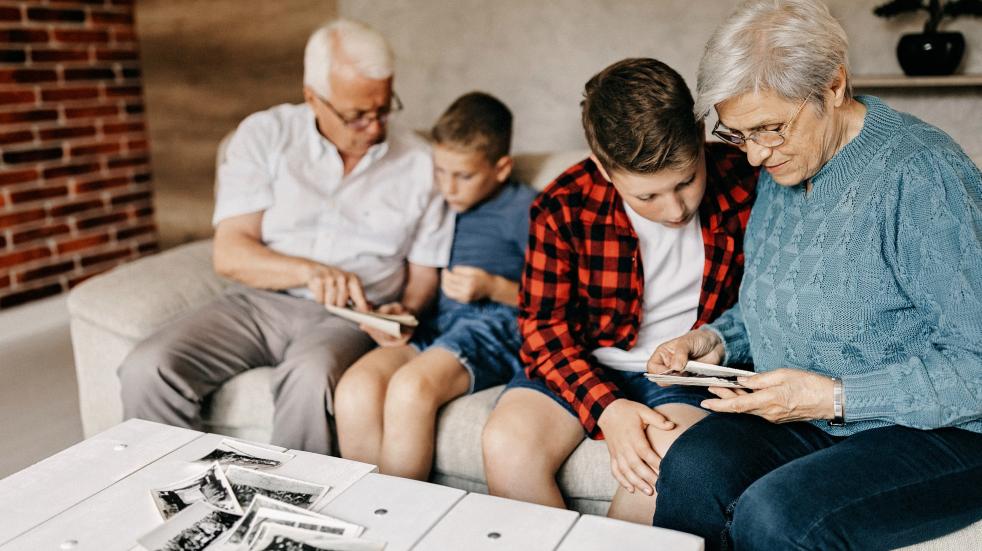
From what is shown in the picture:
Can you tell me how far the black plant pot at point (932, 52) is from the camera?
92.4 inches

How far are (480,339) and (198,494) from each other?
2.94 feet

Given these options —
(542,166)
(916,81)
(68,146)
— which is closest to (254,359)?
(542,166)

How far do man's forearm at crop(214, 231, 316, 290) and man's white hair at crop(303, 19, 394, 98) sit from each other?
0.44 metres

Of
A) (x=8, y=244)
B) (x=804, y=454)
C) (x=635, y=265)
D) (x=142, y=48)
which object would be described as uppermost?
(x=142, y=48)

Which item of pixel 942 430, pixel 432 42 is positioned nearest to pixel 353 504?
pixel 942 430

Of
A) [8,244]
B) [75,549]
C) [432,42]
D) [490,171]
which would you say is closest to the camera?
[75,549]

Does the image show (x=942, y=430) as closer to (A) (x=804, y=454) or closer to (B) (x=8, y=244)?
(A) (x=804, y=454)

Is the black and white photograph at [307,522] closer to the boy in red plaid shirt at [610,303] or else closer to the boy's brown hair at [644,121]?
the boy in red plaid shirt at [610,303]

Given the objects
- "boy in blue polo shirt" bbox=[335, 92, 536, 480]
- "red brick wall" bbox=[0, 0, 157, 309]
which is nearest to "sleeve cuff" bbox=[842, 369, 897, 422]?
"boy in blue polo shirt" bbox=[335, 92, 536, 480]

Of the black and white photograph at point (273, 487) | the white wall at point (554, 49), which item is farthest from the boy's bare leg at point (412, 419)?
the white wall at point (554, 49)

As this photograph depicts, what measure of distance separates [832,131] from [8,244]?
3262 mm

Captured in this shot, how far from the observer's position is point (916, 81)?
7.75 ft

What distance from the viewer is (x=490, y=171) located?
2.25m

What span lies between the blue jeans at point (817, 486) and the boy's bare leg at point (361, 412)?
750mm
